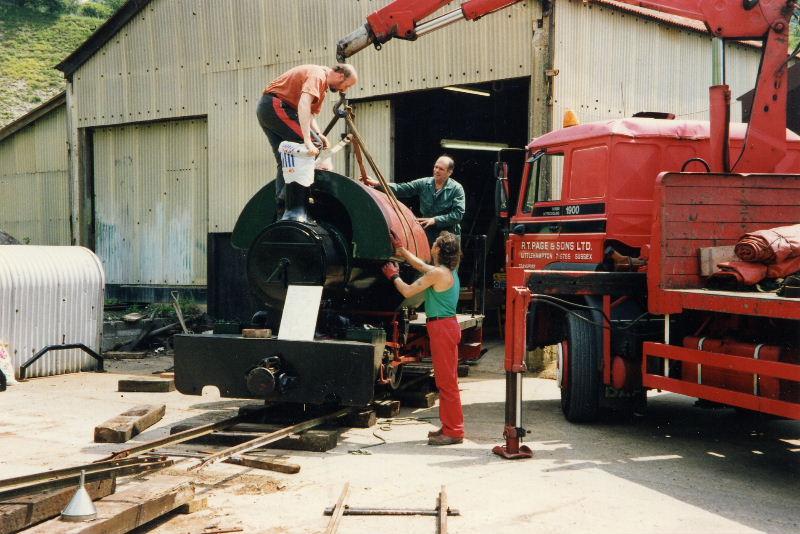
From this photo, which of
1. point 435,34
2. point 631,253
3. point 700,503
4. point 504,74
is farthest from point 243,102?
point 700,503

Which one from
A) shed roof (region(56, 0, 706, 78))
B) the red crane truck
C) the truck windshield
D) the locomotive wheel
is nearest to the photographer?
the red crane truck

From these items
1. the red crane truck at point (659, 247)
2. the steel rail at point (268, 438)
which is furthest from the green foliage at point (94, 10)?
the steel rail at point (268, 438)

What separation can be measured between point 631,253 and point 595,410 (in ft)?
5.26

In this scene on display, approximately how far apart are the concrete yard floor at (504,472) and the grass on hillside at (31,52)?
134 feet

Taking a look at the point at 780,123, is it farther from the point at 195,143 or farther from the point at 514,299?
the point at 195,143

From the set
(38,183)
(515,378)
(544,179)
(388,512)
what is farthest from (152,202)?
(388,512)

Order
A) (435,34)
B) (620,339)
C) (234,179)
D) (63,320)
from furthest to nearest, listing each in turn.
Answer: (234,179)
(435,34)
(63,320)
(620,339)

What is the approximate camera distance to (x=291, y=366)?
267 inches

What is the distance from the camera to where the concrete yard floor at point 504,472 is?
16.2 ft

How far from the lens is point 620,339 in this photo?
7.58m

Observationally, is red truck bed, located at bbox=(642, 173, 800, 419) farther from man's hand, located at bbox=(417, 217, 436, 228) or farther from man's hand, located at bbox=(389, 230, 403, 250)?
man's hand, located at bbox=(417, 217, 436, 228)

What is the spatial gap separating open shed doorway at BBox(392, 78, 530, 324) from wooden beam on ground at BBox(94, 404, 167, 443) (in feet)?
27.6

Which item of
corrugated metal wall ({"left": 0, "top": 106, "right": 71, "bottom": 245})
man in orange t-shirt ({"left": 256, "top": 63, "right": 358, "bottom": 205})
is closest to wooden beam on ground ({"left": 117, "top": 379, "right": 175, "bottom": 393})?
man in orange t-shirt ({"left": 256, "top": 63, "right": 358, "bottom": 205})

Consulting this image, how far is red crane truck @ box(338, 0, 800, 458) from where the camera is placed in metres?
6.14
